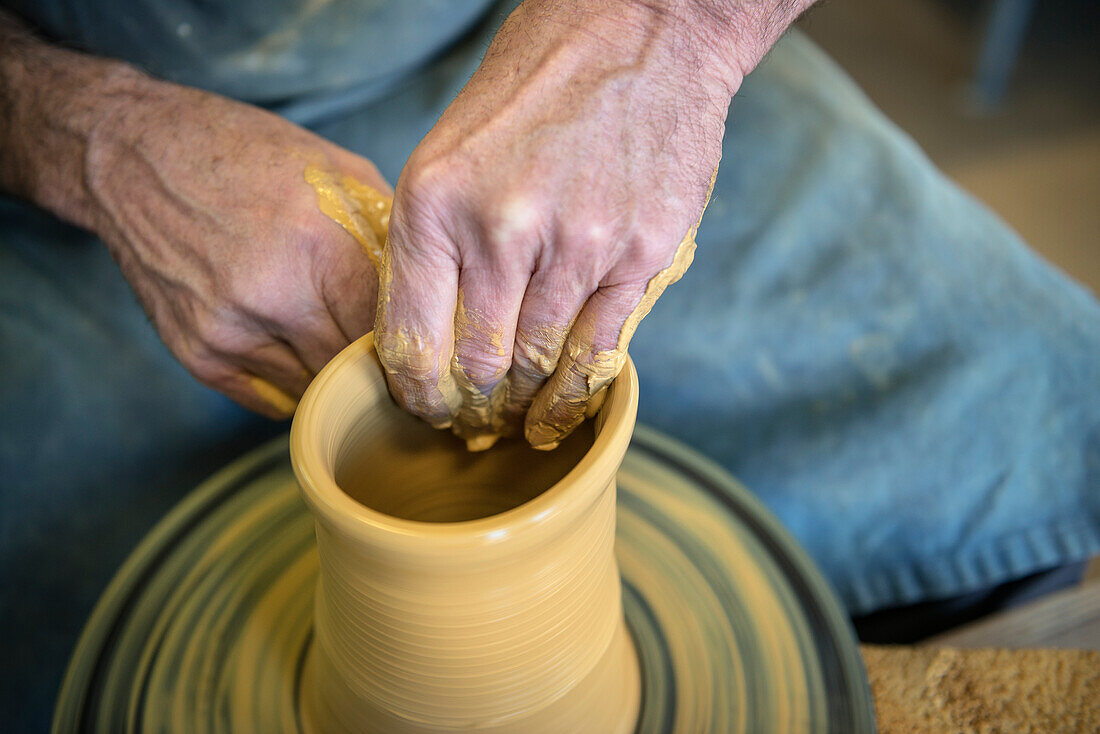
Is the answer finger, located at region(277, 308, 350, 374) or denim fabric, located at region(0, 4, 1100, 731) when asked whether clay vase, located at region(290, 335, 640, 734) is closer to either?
finger, located at region(277, 308, 350, 374)

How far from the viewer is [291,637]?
2.81 ft

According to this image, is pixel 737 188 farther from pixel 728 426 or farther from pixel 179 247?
pixel 179 247

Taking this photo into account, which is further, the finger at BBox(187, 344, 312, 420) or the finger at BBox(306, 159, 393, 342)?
the finger at BBox(187, 344, 312, 420)

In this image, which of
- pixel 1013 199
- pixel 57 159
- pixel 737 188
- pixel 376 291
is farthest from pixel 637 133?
pixel 1013 199

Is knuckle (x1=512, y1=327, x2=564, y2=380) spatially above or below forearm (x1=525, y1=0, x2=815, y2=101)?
below

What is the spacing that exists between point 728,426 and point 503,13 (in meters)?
0.69

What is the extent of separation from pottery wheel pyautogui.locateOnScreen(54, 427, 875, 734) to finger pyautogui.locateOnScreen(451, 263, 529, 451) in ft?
0.97

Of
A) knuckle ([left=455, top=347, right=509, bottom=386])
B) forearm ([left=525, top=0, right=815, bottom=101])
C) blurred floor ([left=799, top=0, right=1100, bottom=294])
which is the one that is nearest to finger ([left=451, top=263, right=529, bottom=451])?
knuckle ([left=455, top=347, right=509, bottom=386])

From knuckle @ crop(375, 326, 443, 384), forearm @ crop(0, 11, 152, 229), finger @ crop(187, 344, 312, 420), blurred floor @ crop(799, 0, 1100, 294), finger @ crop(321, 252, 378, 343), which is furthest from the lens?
blurred floor @ crop(799, 0, 1100, 294)

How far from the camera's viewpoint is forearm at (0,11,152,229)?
3.34ft

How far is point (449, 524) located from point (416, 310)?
17 cm

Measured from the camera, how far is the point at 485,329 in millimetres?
689

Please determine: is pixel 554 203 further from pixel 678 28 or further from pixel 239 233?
pixel 239 233

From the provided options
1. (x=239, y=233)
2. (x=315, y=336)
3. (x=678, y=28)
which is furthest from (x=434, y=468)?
(x=678, y=28)
